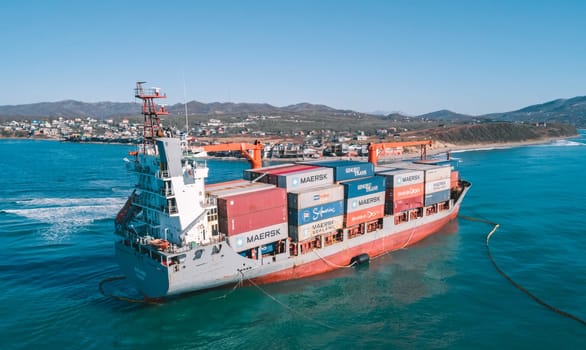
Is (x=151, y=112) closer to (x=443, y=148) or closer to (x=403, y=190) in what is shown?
(x=403, y=190)

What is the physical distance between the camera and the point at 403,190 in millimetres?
40062

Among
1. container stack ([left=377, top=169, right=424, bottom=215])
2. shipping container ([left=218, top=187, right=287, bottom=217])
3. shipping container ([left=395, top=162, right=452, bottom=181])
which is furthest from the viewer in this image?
shipping container ([left=395, top=162, right=452, bottom=181])

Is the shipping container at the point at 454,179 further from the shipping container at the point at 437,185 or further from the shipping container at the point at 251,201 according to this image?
the shipping container at the point at 251,201

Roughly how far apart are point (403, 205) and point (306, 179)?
13.2 meters

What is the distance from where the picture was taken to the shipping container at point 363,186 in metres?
34.2

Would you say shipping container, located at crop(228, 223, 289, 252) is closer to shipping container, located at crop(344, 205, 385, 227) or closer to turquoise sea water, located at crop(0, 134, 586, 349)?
turquoise sea water, located at crop(0, 134, 586, 349)

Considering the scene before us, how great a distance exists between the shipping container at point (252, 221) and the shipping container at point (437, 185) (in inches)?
783

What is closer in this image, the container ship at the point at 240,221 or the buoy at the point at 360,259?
the container ship at the point at 240,221

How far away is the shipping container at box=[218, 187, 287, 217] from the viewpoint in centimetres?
2706

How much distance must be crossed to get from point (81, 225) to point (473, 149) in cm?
14597

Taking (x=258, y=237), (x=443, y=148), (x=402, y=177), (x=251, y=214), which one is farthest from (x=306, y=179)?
(x=443, y=148)

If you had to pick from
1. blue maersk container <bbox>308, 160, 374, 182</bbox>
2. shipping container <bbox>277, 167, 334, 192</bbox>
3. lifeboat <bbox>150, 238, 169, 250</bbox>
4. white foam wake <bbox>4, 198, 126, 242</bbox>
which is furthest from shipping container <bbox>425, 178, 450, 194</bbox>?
white foam wake <bbox>4, 198, 126, 242</bbox>

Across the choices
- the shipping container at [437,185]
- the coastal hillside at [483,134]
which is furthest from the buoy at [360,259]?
the coastal hillside at [483,134]

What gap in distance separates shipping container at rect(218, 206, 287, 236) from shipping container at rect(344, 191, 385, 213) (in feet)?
22.1
